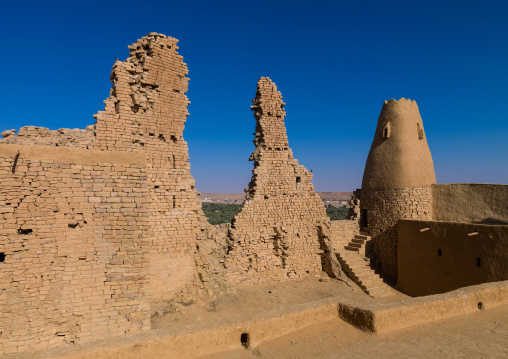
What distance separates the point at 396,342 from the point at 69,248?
5.89m

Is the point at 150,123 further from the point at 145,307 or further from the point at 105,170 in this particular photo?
the point at 145,307

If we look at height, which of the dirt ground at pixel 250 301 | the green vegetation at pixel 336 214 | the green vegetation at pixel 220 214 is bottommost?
the dirt ground at pixel 250 301

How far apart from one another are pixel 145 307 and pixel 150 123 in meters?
5.89

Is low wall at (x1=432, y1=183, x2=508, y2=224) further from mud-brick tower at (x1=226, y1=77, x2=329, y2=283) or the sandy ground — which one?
the sandy ground

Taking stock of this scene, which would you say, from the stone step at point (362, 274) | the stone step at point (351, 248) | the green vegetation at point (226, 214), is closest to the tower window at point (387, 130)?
the stone step at point (351, 248)

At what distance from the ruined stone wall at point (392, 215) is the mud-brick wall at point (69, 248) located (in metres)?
12.0

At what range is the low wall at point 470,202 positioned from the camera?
1373cm

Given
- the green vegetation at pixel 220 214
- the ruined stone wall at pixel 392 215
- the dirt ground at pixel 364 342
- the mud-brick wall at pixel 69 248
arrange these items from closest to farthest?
the dirt ground at pixel 364 342
the mud-brick wall at pixel 69 248
the ruined stone wall at pixel 392 215
the green vegetation at pixel 220 214

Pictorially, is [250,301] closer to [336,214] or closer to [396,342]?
[396,342]

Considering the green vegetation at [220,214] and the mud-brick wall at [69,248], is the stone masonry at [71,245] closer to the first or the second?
the mud-brick wall at [69,248]

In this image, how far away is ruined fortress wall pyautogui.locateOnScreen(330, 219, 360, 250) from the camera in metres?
15.3

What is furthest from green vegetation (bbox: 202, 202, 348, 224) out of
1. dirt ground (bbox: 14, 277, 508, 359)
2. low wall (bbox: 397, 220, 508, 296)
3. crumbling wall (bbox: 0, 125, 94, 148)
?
dirt ground (bbox: 14, 277, 508, 359)

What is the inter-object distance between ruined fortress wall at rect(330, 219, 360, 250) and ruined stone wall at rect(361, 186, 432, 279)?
2.91 feet

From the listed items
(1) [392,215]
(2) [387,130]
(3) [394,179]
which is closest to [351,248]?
(1) [392,215]
